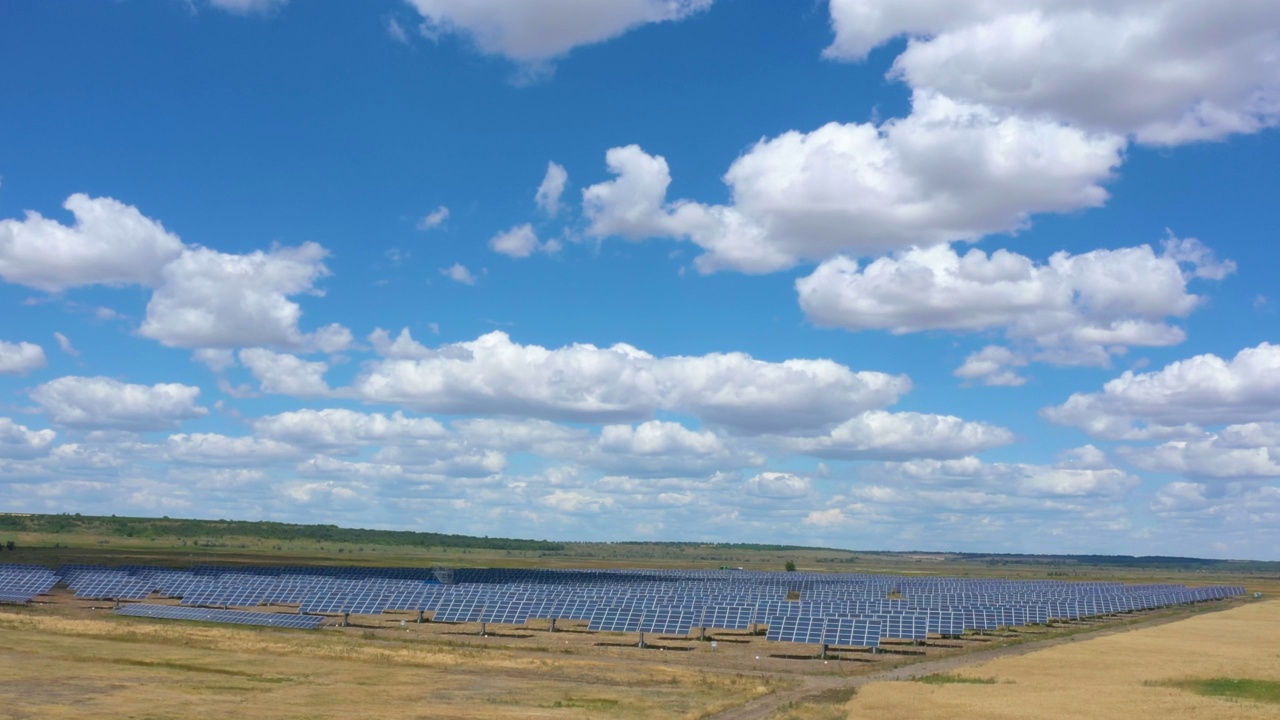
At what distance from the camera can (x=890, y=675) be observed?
5406 cm

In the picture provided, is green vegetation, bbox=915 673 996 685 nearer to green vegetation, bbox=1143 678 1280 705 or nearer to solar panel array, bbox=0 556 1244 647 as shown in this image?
green vegetation, bbox=1143 678 1280 705

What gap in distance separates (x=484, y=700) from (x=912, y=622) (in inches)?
1326

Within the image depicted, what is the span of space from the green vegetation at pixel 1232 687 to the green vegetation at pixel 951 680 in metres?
7.35

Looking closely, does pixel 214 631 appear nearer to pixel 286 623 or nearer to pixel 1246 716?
pixel 286 623

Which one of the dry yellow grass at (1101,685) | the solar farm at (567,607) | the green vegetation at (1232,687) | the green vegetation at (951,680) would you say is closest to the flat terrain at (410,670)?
the solar farm at (567,607)

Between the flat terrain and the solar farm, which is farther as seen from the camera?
the solar farm

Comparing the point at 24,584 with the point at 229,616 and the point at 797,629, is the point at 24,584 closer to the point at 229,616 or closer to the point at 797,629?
the point at 229,616

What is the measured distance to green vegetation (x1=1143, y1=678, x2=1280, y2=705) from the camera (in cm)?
4453

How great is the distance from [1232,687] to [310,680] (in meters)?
42.4

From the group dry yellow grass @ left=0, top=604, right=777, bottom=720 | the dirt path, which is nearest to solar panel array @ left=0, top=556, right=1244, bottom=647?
the dirt path

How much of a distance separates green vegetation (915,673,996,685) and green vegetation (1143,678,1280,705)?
7350 mm

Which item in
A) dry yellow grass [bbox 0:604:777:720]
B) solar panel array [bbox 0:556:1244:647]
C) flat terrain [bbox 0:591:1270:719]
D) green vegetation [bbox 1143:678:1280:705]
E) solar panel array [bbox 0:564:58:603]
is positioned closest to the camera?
dry yellow grass [bbox 0:604:777:720]

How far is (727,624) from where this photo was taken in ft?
235

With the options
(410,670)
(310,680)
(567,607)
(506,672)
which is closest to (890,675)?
(506,672)
